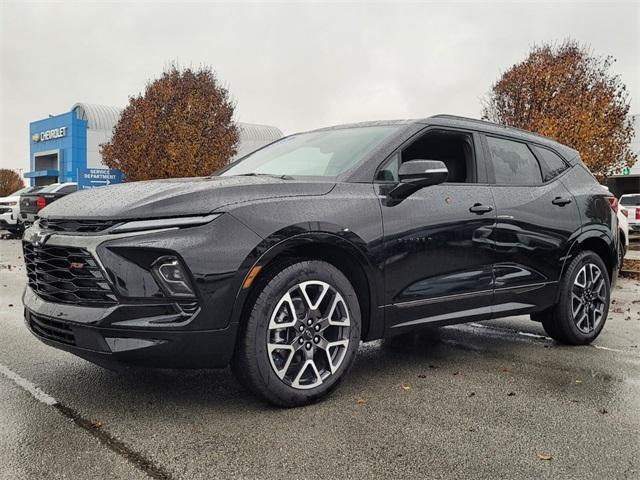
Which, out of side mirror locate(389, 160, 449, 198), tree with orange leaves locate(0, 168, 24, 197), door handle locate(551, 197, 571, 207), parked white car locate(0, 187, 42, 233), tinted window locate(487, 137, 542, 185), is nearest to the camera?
side mirror locate(389, 160, 449, 198)

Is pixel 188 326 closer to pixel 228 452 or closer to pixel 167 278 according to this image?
pixel 167 278

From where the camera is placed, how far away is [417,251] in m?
3.92

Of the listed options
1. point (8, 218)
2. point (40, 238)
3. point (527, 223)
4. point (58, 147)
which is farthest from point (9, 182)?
point (527, 223)

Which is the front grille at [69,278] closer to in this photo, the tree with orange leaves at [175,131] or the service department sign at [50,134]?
the tree with orange leaves at [175,131]

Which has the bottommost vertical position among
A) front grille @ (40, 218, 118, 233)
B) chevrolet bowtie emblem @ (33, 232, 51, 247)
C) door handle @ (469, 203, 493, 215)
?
chevrolet bowtie emblem @ (33, 232, 51, 247)

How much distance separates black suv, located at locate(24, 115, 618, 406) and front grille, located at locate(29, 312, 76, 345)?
0.04 ft

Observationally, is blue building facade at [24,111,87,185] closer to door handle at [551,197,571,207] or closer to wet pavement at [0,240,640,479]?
wet pavement at [0,240,640,479]

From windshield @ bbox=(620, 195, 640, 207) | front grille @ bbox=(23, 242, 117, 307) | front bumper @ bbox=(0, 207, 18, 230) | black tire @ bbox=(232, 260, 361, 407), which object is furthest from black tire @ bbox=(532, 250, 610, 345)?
windshield @ bbox=(620, 195, 640, 207)

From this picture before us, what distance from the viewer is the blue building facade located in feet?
163

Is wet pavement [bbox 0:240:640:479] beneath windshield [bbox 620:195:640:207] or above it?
beneath

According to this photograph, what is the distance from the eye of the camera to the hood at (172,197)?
3.16 m

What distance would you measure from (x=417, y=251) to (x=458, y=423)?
1108 mm

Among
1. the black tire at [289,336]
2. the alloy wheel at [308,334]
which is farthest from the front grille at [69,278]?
the alloy wheel at [308,334]

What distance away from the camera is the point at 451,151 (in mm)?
4625
